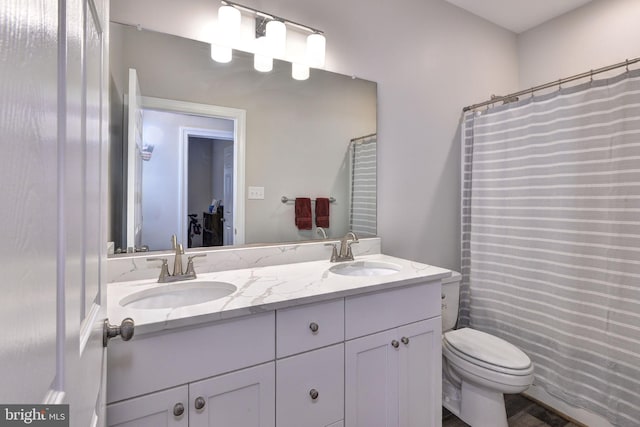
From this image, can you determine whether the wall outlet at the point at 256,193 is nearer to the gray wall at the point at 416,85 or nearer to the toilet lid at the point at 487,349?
the gray wall at the point at 416,85

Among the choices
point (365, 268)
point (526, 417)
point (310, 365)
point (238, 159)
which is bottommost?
point (526, 417)

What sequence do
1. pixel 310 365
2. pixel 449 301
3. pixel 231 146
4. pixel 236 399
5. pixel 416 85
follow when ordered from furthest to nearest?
pixel 416 85 < pixel 449 301 < pixel 231 146 < pixel 310 365 < pixel 236 399

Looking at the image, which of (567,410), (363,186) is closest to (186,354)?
(363,186)

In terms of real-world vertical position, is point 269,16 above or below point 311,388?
above

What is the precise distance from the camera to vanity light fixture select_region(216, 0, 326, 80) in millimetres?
1462

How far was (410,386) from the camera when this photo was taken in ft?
4.60

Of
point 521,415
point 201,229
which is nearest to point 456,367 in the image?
point 521,415

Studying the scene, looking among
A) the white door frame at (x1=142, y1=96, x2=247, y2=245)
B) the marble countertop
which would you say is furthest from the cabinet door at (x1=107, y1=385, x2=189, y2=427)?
the white door frame at (x1=142, y1=96, x2=247, y2=245)

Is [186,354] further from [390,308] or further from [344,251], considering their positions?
[344,251]

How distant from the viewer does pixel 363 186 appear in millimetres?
1907

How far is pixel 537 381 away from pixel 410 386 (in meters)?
1.03

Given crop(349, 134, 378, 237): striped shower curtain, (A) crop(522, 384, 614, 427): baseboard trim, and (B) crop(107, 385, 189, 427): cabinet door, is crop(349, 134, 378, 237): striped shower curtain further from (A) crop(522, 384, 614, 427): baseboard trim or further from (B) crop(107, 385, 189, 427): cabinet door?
(A) crop(522, 384, 614, 427): baseboard trim

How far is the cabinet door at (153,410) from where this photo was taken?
0.86m

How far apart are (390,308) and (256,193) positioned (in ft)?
2.80
